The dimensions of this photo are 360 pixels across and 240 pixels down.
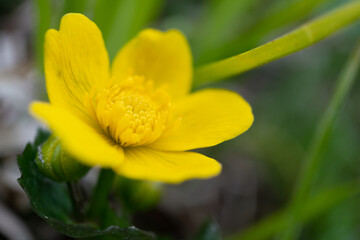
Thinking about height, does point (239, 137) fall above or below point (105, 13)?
below

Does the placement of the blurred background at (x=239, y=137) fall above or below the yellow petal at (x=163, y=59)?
below

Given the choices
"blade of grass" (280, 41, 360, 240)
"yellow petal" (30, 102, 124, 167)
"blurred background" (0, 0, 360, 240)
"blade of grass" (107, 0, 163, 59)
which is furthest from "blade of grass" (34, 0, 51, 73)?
"blade of grass" (280, 41, 360, 240)

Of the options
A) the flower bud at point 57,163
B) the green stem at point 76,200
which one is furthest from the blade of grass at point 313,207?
the flower bud at point 57,163

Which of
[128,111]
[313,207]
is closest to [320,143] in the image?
[313,207]

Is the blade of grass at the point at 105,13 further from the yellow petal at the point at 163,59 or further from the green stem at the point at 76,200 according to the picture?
the green stem at the point at 76,200

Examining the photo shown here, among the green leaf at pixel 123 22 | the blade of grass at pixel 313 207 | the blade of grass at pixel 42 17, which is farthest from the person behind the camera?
the green leaf at pixel 123 22

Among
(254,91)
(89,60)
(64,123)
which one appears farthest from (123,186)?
(254,91)

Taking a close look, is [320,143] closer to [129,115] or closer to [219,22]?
[129,115]
